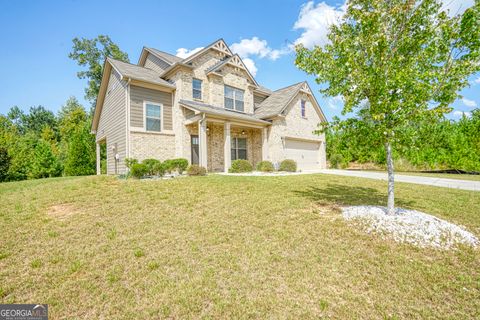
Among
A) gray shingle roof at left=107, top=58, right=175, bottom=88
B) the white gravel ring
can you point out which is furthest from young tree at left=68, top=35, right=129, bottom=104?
the white gravel ring

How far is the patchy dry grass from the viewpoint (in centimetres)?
263

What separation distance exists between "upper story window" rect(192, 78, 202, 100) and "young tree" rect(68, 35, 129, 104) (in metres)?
18.6

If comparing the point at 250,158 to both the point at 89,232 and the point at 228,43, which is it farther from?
the point at 89,232

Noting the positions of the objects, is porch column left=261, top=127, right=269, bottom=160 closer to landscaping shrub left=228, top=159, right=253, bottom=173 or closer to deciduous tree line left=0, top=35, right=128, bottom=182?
landscaping shrub left=228, top=159, right=253, bottom=173

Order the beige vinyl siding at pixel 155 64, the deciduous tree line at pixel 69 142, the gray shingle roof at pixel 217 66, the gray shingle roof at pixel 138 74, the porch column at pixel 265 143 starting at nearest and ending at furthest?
the gray shingle roof at pixel 138 74 → the gray shingle roof at pixel 217 66 → the beige vinyl siding at pixel 155 64 → the porch column at pixel 265 143 → the deciduous tree line at pixel 69 142

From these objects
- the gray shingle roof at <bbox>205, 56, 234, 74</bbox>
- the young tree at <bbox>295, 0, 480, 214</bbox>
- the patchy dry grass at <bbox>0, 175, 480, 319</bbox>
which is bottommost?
the patchy dry grass at <bbox>0, 175, 480, 319</bbox>

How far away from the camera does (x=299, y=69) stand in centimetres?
572

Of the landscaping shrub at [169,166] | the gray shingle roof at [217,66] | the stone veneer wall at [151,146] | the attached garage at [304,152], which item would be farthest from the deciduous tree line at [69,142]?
the attached garage at [304,152]

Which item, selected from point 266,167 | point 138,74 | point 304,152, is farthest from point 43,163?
point 304,152

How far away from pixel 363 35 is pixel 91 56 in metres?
31.0

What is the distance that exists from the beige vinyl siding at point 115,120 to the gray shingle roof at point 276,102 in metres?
9.22

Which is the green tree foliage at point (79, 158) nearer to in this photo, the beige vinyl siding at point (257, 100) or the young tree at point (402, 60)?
the beige vinyl siding at point (257, 100)

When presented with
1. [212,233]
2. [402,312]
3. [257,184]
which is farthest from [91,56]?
[402,312]

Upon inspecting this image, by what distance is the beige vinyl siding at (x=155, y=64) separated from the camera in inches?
615
